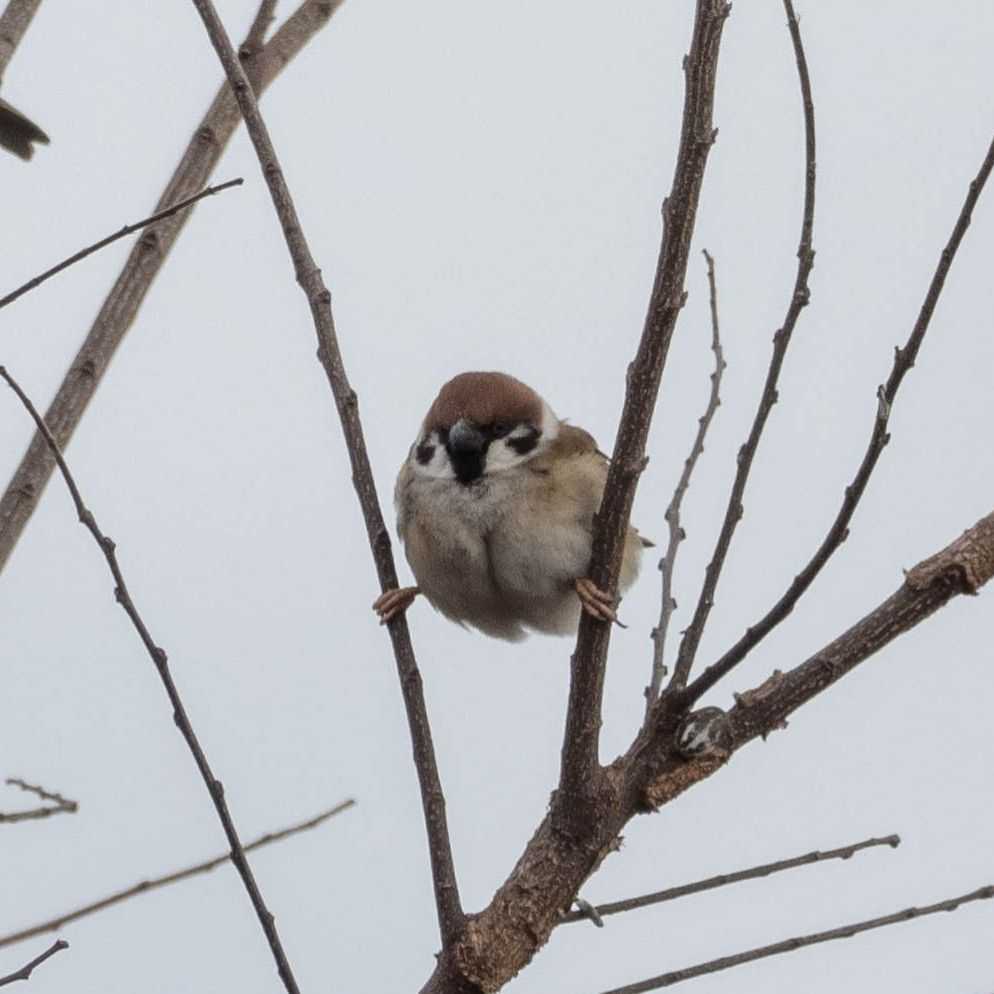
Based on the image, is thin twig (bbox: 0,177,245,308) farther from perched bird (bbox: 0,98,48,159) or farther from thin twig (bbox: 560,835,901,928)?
perched bird (bbox: 0,98,48,159)

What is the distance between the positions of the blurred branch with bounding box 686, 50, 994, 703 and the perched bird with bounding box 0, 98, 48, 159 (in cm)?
275

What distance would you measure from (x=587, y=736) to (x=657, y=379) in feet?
1.64

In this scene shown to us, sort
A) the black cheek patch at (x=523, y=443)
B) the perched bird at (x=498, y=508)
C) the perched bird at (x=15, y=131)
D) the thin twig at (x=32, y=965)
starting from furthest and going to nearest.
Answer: the perched bird at (x=15, y=131), the black cheek patch at (x=523, y=443), the perched bird at (x=498, y=508), the thin twig at (x=32, y=965)

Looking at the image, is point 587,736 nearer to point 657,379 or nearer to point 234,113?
point 657,379

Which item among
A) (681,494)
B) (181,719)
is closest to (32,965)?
(181,719)

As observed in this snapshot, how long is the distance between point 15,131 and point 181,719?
2648 mm

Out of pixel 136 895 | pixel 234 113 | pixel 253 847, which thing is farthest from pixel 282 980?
pixel 234 113

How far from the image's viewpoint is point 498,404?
3822mm

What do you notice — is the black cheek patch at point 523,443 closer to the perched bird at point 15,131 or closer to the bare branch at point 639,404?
the bare branch at point 639,404

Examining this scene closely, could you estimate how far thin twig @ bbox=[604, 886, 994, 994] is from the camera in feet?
6.58

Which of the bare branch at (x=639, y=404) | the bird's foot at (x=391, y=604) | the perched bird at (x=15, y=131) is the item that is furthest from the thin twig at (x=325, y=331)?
the perched bird at (x=15, y=131)

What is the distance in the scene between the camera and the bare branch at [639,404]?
2096 mm

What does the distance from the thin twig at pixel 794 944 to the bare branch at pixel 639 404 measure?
330 millimetres

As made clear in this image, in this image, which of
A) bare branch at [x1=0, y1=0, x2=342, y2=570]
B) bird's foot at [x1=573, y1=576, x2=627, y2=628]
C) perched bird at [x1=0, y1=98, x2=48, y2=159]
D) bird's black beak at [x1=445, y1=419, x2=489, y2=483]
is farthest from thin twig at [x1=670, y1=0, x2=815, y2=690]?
perched bird at [x1=0, y1=98, x2=48, y2=159]
